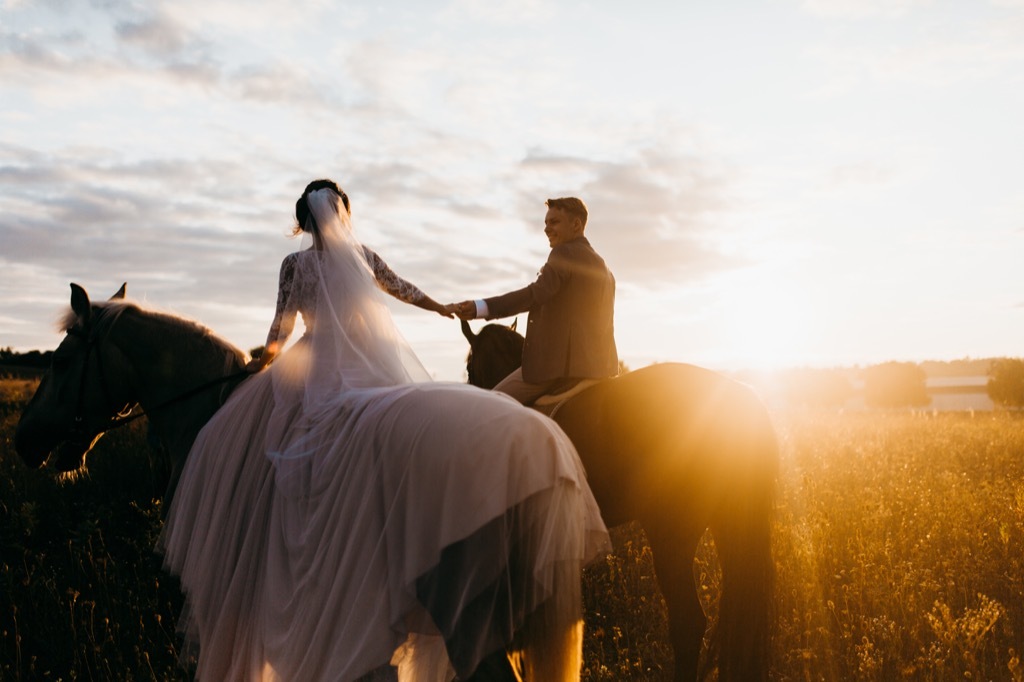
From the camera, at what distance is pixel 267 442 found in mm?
4242

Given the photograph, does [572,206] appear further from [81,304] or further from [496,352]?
[81,304]

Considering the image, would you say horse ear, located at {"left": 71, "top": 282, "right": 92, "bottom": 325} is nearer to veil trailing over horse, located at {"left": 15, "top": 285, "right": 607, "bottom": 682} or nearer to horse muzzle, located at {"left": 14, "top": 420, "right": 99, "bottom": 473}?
horse muzzle, located at {"left": 14, "top": 420, "right": 99, "bottom": 473}

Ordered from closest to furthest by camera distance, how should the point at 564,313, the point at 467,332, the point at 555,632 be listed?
the point at 555,632, the point at 564,313, the point at 467,332

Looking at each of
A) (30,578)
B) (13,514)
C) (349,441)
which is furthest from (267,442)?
(13,514)

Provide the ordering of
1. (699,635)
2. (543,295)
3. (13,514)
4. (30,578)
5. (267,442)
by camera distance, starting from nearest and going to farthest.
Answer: (267,442), (699,635), (543,295), (30,578), (13,514)

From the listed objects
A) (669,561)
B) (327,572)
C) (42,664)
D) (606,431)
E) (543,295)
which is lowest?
(42,664)

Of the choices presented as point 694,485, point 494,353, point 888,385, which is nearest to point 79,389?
point 494,353

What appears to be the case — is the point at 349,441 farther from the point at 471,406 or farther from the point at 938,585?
the point at 938,585

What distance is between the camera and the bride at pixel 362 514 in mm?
3342

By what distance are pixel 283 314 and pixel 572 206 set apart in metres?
2.35

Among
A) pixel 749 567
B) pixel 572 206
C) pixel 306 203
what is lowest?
pixel 749 567

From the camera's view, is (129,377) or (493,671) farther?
(129,377)

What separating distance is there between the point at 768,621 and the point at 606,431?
67.3 inches

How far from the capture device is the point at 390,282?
486cm
